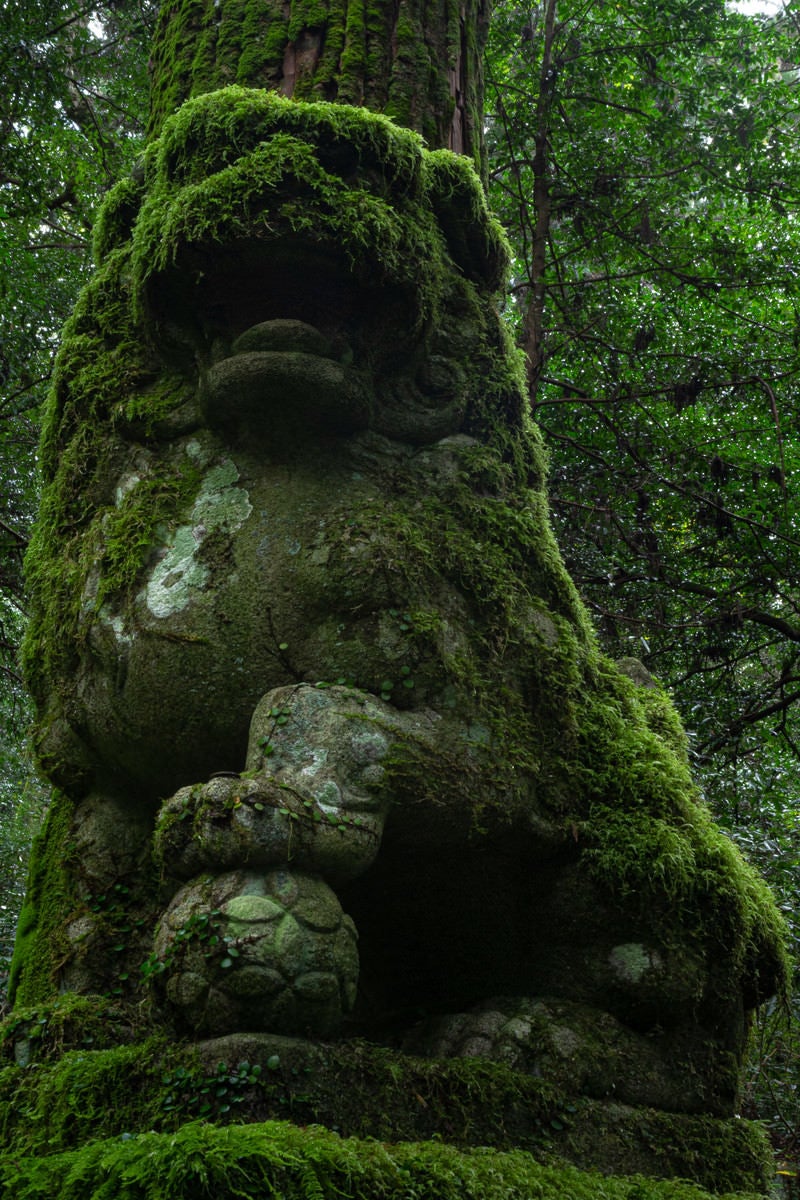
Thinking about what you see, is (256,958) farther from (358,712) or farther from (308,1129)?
(358,712)

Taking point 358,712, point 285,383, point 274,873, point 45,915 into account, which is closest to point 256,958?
point 274,873

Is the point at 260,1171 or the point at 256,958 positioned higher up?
the point at 256,958

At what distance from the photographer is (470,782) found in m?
2.46

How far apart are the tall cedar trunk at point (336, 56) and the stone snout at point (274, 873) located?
82.0 inches

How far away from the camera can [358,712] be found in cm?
239

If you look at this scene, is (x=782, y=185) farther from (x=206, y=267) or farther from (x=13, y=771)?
(x=13, y=771)

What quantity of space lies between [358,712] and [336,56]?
2204 mm

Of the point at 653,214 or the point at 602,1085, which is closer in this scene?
the point at 602,1085

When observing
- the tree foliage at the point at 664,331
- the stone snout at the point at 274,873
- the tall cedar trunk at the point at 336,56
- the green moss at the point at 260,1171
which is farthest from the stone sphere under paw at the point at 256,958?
the tree foliage at the point at 664,331

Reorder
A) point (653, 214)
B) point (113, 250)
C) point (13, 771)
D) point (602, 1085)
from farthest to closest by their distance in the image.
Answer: point (13, 771) < point (653, 214) < point (113, 250) < point (602, 1085)

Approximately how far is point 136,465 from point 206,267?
602 mm

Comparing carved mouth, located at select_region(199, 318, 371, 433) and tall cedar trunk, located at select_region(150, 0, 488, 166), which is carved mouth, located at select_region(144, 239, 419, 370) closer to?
carved mouth, located at select_region(199, 318, 371, 433)

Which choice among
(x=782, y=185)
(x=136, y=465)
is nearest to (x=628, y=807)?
(x=136, y=465)

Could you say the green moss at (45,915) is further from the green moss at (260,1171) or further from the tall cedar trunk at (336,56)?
the tall cedar trunk at (336,56)
